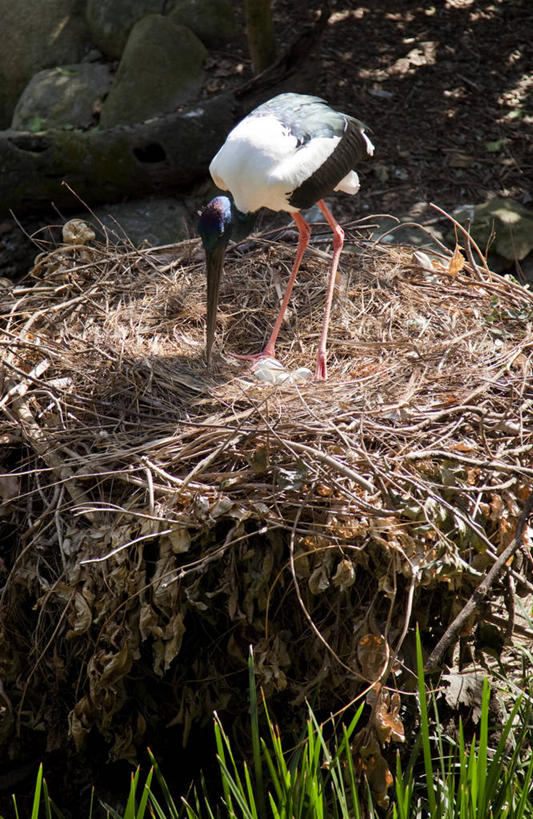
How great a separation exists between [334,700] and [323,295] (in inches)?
81.8

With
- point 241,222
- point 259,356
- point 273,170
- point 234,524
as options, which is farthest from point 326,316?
point 234,524

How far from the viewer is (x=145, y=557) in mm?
2812

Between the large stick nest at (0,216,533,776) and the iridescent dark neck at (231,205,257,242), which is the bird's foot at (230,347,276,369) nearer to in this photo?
the large stick nest at (0,216,533,776)

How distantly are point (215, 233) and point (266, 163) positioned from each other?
0.35 meters

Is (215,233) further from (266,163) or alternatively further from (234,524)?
(234,524)

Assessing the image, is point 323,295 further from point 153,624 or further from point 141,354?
point 153,624

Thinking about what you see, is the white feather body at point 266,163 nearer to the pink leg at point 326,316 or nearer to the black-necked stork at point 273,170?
the black-necked stork at point 273,170

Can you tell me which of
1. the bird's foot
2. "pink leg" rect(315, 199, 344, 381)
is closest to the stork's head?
the bird's foot

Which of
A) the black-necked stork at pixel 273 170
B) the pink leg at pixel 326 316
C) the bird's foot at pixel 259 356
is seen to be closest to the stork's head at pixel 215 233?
the black-necked stork at pixel 273 170

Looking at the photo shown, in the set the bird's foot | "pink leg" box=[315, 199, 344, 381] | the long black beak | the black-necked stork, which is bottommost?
the bird's foot

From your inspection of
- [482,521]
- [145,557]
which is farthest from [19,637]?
[482,521]

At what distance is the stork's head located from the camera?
3.47 metres

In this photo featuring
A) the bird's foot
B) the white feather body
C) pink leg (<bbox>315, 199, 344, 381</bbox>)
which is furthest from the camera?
the bird's foot

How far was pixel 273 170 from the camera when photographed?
346 centimetres
